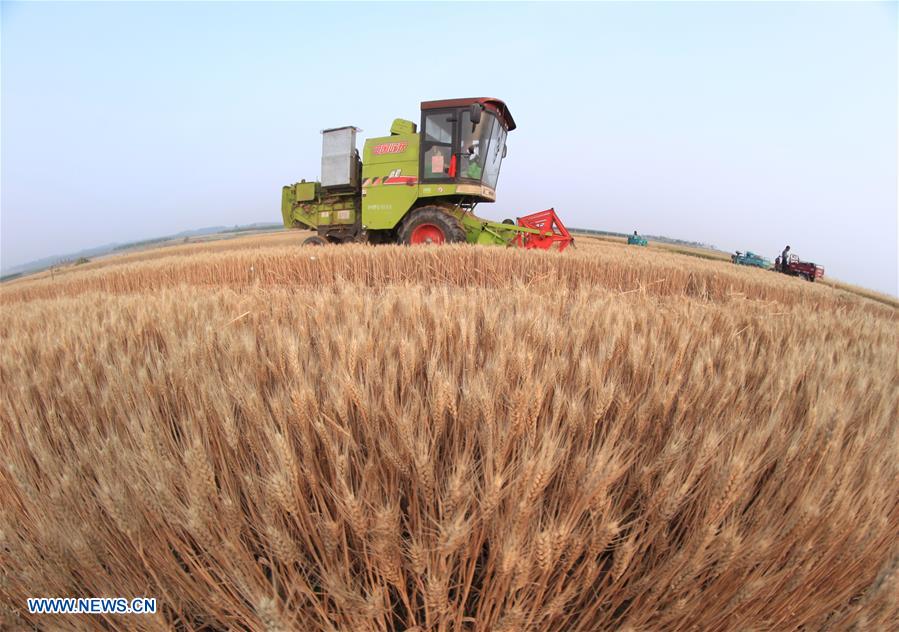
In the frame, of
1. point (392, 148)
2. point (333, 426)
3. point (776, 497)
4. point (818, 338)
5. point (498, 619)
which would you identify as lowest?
point (498, 619)

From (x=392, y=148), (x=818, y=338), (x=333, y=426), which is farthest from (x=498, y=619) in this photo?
(x=392, y=148)

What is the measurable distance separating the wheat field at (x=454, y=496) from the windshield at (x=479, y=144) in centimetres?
746

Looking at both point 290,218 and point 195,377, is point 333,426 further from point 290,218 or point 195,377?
point 290,218

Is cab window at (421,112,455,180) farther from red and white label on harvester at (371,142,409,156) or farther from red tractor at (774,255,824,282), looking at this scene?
red tractor at (774,255,824,282)

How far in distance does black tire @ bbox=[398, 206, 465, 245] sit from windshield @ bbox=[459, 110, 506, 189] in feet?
3.49

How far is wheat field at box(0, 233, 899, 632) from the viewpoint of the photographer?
0.57 m

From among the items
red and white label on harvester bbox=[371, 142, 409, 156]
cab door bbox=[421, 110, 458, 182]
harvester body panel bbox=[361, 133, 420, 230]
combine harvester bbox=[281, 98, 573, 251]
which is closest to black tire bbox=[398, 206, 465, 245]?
combine harvester bbox=[281, 98, 573, 251]

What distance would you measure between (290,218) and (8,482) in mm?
11906

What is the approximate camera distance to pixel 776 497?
68cm

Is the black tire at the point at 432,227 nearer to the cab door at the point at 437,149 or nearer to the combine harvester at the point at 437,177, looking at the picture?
the combine harvester at the point at 437,177

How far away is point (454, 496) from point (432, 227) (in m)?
7.48

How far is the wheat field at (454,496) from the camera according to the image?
57cm

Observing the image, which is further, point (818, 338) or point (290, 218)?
point (290, 218)

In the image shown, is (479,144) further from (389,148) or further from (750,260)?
(750,260)
